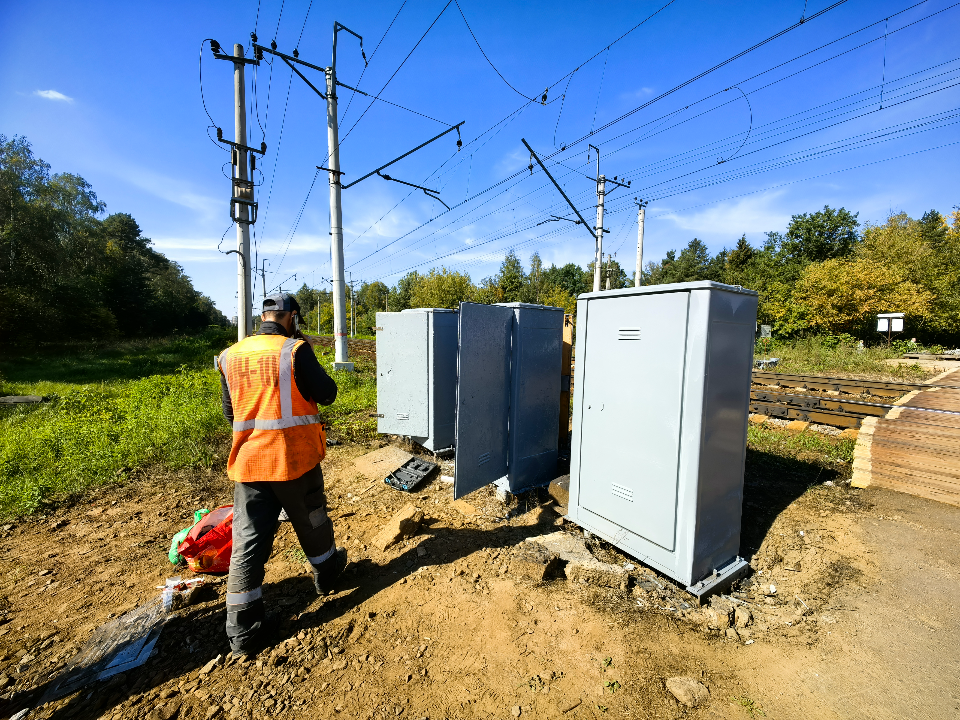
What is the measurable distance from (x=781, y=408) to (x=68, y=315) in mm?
35311

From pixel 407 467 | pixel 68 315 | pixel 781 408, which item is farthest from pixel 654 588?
pixel 68 315

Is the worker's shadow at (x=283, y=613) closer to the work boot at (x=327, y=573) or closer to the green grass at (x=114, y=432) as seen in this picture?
the work boot at (x=327, y=573)

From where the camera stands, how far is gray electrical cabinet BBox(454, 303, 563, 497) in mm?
3516

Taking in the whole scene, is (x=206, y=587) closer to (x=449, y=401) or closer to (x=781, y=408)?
(x=449, y=401)

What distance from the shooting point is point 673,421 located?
2559 millimetres

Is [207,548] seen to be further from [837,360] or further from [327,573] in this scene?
[837,360]

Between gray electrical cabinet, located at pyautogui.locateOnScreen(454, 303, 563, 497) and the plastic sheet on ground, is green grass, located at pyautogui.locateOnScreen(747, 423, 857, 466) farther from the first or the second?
the plastic sheet on ground

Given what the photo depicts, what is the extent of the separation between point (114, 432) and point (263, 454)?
545cm

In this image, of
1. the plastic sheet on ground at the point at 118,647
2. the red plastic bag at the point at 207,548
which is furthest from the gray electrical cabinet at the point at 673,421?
the plastic sheet on ground at the point at 118,647

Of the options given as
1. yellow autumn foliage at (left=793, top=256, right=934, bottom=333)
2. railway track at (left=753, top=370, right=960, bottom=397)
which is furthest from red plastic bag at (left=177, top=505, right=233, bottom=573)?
yellow autumn foliage at (left=793, top=256, right=934, bottom=333)

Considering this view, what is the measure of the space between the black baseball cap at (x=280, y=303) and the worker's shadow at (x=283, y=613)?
76.3 inches

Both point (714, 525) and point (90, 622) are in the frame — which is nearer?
point (90, 622)

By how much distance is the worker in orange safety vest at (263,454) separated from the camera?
2.19 meters

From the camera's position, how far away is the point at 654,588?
2699 mm
